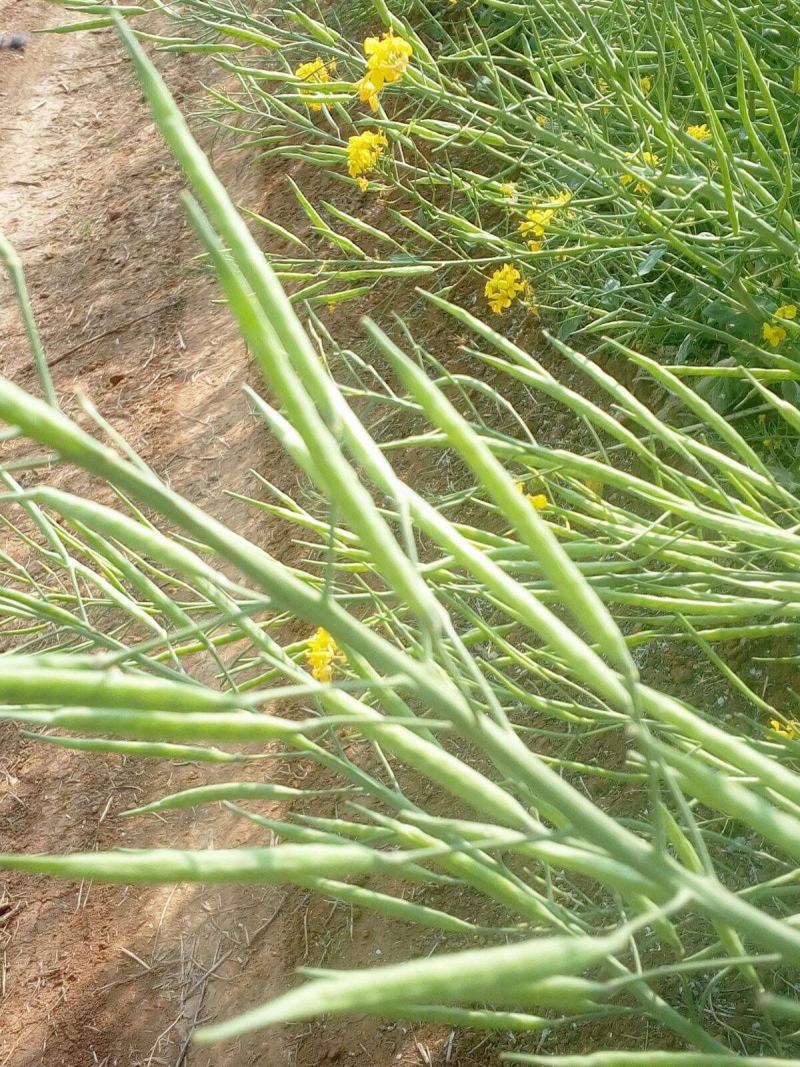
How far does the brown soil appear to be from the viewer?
178 cm

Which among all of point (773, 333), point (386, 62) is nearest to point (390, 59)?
point (386, 62)

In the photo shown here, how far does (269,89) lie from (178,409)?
124 cm

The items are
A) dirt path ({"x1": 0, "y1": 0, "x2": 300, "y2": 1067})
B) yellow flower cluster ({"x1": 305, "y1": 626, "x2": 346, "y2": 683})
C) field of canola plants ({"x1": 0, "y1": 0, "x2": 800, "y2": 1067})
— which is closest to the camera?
field of canola plants ({"x1": 0, "y1": 0, "x2": 800, "y2": 1067})

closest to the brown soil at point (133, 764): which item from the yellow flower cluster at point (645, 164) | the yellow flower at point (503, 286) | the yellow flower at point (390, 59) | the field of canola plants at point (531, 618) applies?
the field of canola plants at point (531, 618)

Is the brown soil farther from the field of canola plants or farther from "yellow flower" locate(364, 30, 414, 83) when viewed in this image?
"yellow flower" locate(364, 30, 414, 83)

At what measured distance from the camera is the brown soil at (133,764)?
178 cm

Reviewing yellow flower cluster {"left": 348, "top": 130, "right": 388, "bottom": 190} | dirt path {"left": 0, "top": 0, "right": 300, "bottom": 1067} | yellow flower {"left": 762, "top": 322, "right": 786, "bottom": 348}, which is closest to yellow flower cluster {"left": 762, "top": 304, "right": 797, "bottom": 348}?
yellow flower {"left": 762, "top": 322, "right": 786, "bottom": 348}

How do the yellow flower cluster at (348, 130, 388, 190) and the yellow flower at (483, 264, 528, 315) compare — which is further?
the yellow flower at (483, 264, 528, 315)

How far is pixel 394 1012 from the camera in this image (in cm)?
49

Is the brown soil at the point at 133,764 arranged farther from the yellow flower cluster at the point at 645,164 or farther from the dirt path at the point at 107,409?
the yellow flower cluster at the point at 645,164

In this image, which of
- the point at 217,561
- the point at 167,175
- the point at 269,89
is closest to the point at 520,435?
the point at 217,561

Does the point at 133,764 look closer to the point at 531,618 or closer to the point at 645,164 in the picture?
the point at 645,164

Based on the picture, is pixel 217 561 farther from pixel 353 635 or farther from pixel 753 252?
pixel 353 635

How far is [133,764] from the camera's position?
234 cm
